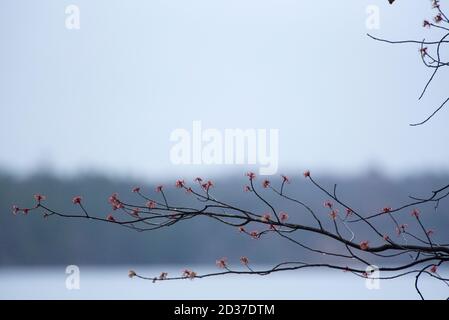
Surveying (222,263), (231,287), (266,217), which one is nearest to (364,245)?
(266,217)

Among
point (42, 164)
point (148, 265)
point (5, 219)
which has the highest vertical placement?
point (42, 164)

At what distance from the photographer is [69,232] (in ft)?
22.8

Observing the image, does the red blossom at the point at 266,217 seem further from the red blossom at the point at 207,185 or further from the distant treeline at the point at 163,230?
the distant treeline at the point at 163,230

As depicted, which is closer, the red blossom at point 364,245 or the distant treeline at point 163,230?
the red blossom at point 364,245

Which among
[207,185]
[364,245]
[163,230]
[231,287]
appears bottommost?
[231,287]

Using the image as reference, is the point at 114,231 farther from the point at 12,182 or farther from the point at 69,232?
the point at 12,182

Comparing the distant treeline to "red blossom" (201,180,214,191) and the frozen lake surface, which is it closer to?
the frozen lake surface

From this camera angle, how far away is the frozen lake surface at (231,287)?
3973 millimetres

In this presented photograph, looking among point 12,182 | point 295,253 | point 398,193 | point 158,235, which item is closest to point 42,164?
point 12,182

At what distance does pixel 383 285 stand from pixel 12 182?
334 centimetres

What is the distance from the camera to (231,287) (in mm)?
4516

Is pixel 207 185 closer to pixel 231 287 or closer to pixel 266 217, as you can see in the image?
pixel 266 217

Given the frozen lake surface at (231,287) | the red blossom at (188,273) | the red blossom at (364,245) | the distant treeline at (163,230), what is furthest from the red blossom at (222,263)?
the distant treeline at (163,230)
